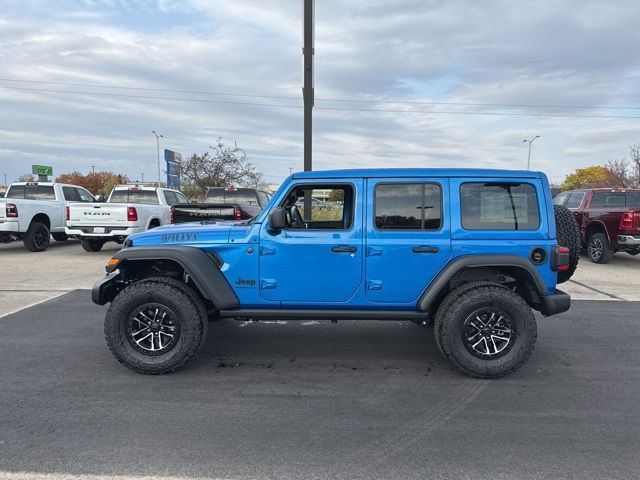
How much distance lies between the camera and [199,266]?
418 cm

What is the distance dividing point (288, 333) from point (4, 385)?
2.81 meters

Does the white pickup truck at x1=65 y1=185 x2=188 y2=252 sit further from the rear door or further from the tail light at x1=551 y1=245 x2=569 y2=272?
the tail light at x1=551 y1=245 x2=569 y2=272

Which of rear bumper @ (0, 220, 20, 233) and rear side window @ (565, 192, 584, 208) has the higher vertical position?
rear side window @ (565, 192, 584, 208)

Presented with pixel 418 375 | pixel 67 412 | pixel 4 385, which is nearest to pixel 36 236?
pixel 4 385

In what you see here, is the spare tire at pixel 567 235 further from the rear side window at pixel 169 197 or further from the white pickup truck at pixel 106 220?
the rear side window at pixel 169 197

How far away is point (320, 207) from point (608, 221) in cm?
873

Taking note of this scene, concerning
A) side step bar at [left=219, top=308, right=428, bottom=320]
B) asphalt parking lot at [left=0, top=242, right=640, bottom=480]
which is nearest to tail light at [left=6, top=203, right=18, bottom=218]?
asphalt parking lot at [left=0, top=242, right=640, bottom=480]

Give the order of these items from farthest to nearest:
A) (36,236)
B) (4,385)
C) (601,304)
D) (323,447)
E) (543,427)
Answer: (36,236)
(601,304)
(4,385)
(543,427)
(323,447)

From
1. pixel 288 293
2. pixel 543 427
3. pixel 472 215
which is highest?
pixel 472 215

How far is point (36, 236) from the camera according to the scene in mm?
12664

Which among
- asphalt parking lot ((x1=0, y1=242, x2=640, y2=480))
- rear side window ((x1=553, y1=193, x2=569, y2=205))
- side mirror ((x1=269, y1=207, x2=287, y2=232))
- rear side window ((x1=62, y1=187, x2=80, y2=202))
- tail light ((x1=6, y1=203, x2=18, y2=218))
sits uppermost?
rear side window ((x1=62, y1=187, x2=80, y2=202))

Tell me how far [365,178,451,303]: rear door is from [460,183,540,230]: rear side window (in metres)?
0.20

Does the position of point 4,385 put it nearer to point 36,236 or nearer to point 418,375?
point 418,375

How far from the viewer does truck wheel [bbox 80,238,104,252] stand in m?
12.5
